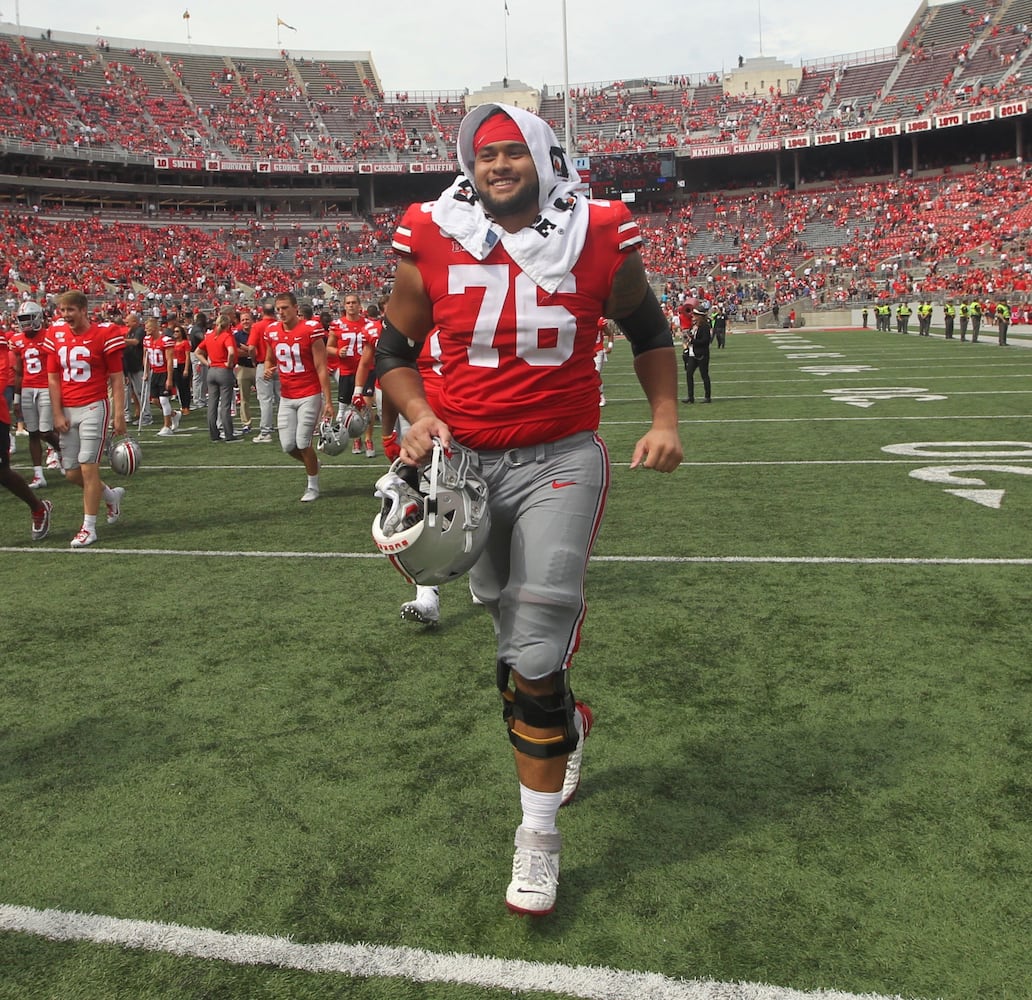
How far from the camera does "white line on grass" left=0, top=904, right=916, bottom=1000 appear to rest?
2275 mm

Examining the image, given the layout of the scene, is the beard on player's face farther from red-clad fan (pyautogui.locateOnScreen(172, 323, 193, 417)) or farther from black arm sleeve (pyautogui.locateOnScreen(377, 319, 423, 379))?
red-clad fan (pyautogui.locateOnScreen(172, 323, 193, 417))

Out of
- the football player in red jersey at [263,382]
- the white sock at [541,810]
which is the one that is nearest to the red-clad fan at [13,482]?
the football player in red jersey at [263,382]

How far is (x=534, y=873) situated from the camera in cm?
263

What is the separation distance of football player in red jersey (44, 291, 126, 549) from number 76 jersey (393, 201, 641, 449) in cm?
521

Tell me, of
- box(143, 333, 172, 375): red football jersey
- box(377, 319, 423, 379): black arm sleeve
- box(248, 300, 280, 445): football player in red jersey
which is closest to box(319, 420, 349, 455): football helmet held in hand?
box(248, 300, 280, 445): football player in red jersey

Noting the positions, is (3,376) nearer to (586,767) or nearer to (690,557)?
(690,557)

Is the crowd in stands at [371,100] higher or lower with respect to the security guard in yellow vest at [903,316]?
higher

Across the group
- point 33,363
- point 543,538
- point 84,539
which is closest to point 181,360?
point 33,363

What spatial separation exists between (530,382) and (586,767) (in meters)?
1.51

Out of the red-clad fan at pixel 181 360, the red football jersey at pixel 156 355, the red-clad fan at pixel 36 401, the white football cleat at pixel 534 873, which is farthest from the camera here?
the red-clad fan at pixel 181 360

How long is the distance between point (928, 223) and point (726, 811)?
50.2m

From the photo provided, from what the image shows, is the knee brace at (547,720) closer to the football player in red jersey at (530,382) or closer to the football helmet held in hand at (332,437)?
the football player in red jersey at (530,382)

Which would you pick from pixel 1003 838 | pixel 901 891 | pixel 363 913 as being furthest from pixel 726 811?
pixel 363 913

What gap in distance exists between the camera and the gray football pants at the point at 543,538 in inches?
104
